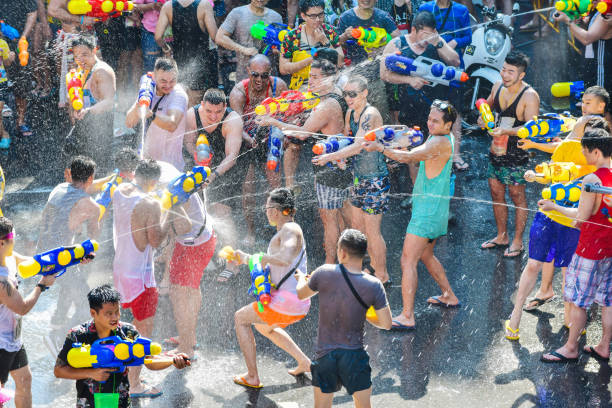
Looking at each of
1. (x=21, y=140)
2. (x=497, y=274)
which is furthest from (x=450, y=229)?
(x=21, y=140)

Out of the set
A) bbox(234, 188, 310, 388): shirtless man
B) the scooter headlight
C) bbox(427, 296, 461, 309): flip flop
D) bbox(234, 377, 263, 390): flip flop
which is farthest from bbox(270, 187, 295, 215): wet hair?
the scooter headlight

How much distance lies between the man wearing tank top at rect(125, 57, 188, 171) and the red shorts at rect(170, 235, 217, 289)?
1440mm

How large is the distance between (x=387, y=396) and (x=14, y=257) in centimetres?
270

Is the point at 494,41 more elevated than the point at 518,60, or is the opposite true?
the point at 518,60

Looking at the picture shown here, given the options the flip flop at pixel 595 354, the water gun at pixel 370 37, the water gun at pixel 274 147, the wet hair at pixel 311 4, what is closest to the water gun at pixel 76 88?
the water gun at pixel 274 147

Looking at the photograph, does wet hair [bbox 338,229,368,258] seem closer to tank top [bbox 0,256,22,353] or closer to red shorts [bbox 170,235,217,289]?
red shorts [bbox 170,235,217,289]

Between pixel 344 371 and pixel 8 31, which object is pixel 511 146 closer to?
pixel 344 371

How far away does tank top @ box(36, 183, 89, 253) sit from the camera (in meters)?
6.08

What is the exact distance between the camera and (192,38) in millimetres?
9125

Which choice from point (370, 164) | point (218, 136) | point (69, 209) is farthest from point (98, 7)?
point (370, 164)

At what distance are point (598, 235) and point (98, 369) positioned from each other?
3.64 m

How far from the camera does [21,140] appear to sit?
1052cm

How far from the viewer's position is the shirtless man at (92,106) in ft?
26.1

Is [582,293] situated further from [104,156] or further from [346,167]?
[104,156]
